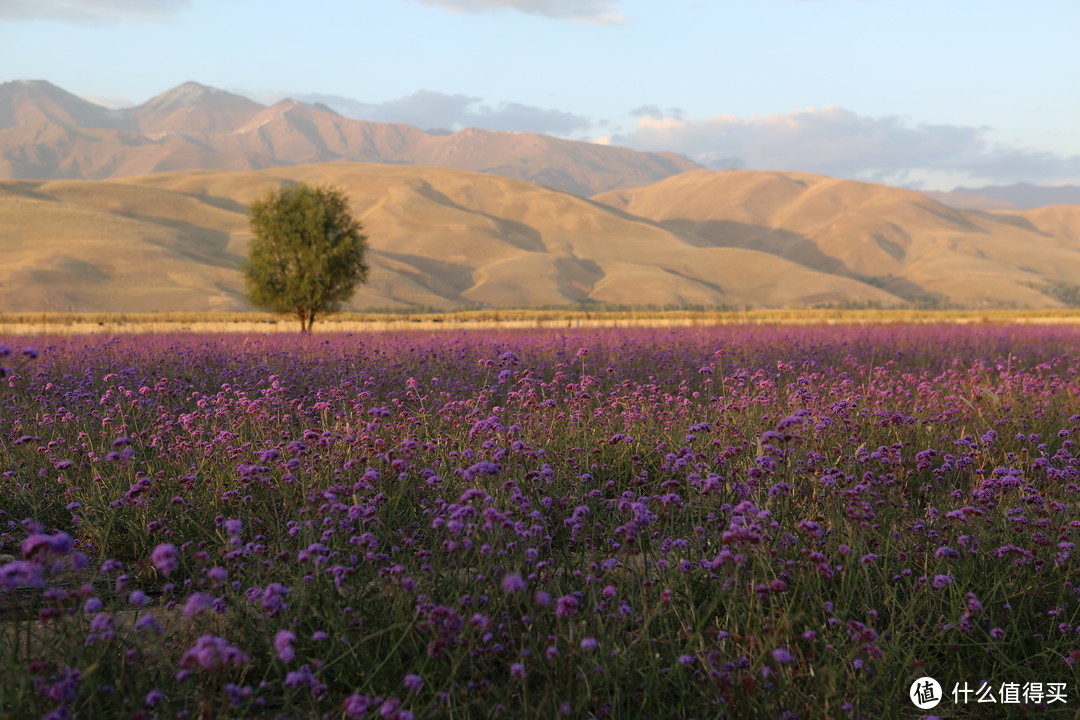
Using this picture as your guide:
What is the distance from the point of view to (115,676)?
3.01 metres

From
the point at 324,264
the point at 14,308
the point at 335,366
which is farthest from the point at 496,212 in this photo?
the point at 335,366

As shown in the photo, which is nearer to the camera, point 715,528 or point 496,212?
point 715,528

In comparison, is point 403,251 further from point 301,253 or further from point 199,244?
point 301,253

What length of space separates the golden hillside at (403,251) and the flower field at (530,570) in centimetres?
7627

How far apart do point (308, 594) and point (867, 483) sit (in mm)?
3029

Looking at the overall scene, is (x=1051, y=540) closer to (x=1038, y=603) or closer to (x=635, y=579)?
(x=1038, y=603)

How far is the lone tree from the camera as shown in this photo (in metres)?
33.7

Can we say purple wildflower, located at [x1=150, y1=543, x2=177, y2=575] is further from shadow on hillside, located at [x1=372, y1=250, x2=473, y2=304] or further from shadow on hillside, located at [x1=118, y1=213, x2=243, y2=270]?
shadow on hillside, located at [x1=372, y1=250, x2=473, y2=304]

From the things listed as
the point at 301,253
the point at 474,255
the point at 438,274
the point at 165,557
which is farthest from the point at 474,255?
the point at 165,557

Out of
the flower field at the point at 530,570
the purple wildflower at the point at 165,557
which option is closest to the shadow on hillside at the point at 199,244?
the flower field at the point at 530,570

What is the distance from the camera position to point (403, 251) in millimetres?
135500

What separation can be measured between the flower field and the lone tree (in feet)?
87.8

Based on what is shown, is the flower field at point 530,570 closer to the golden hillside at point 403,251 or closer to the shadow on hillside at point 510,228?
the golden hillside at point 403,251

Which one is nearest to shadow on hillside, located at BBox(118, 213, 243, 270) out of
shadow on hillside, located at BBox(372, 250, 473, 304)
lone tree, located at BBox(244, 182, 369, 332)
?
shadow on hillside, located at BBox(372, 250, 473, 304)
